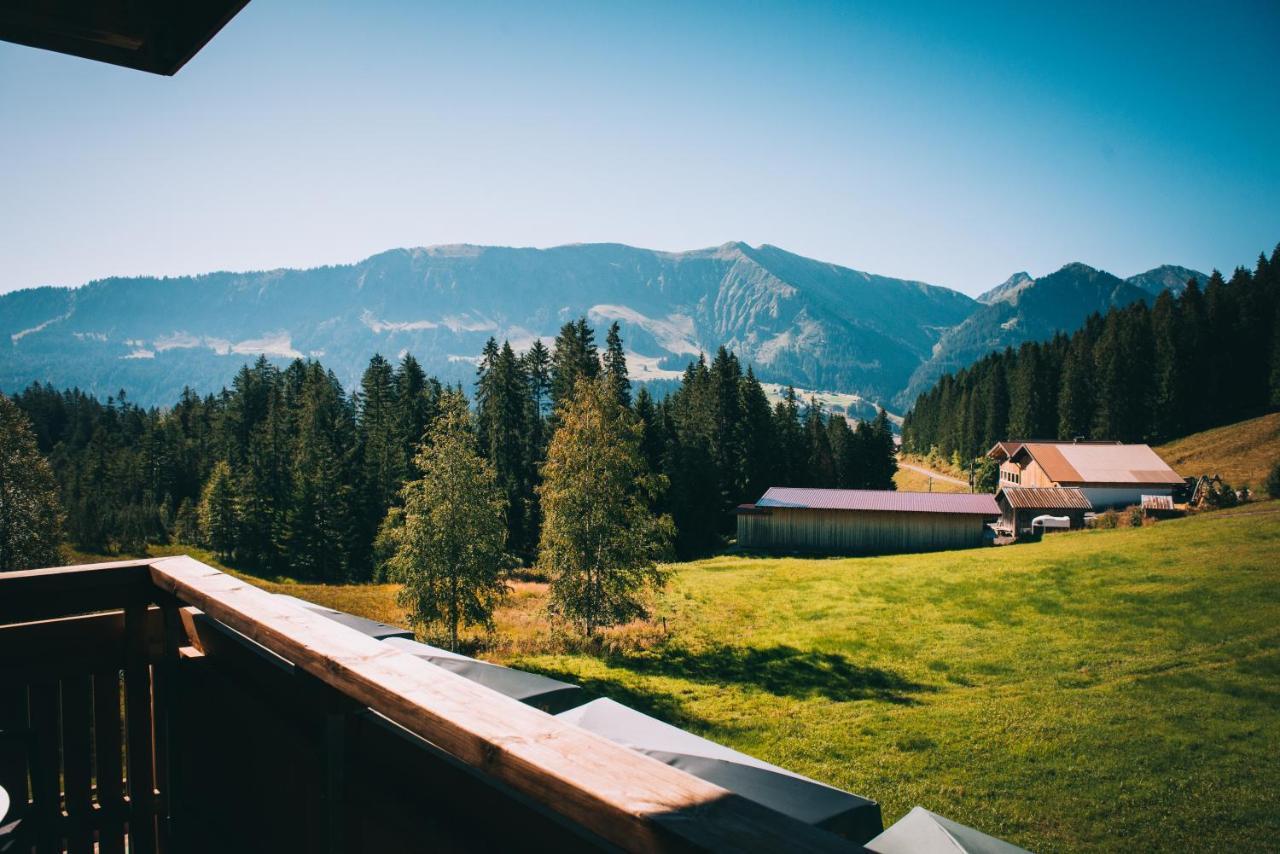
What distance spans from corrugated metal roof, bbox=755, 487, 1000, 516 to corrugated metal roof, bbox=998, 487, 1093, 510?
1949 mm

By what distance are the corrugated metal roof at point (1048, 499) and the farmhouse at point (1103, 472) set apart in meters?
0.21

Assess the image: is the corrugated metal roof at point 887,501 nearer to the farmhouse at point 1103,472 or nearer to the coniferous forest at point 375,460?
the farmhouse at point 1103,472

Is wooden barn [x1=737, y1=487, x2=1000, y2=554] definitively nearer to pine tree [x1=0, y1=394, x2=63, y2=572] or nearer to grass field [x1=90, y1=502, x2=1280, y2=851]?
grass field [x1=90, y1=502, x2=1280, y2=851]

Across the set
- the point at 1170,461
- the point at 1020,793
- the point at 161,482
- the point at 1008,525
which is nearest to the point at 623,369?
the point at 1008,525

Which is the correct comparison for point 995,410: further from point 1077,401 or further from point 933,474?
point 933,474

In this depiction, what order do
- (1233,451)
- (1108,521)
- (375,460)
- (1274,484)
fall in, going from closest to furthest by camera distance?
(1274,484)
(1108,521)
(375,460)
(1233,451)

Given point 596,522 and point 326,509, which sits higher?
point 596,522

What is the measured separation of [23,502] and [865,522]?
157 ft

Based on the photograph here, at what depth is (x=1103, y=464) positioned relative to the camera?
5034 cm

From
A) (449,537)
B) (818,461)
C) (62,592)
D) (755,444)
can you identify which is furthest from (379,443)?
(62,592)

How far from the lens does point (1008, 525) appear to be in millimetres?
51750

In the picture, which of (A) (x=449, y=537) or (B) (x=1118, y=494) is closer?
(A) (x=449, y=537)

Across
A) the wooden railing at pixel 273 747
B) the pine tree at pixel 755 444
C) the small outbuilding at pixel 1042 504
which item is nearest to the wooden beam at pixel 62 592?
the wooden railing at pixel 273 747

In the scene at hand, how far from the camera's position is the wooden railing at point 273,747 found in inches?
42.3
